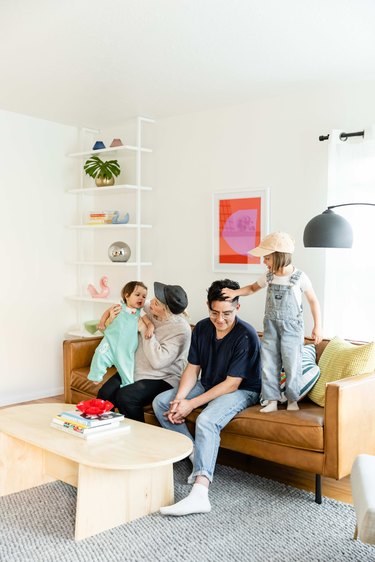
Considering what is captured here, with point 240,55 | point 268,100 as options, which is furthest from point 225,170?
point 240,55

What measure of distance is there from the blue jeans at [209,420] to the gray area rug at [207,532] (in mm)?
→ 194

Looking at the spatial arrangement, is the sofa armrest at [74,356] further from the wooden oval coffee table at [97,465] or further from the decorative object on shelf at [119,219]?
the decorative object on shelf at [119,219]

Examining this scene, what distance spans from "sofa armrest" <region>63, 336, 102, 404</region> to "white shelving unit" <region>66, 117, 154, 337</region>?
→ 0.86 meters

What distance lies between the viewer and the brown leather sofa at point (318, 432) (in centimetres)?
292

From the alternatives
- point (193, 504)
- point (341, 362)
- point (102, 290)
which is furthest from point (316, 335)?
point (102, 290)

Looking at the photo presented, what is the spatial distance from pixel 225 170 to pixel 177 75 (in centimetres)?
96

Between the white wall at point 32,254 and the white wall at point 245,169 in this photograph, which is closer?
the white wall at point 245,169

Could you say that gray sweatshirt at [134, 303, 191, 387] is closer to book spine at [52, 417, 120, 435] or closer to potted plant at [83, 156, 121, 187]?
book spine at [52, 417, 120, 435]

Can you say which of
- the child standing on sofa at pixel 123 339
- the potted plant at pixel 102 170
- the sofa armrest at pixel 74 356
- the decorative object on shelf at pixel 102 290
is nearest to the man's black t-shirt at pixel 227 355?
the child standing on sofa at pixel 123 339

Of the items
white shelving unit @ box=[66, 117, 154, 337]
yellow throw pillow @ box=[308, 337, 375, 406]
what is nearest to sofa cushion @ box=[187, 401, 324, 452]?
yellow throw pillow @ box=[308, 337, 375, 406]

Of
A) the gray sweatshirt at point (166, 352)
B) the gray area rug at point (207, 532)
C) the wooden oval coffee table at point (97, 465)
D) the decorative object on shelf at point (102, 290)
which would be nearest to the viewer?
A: the gray area rug at point (207, 532)

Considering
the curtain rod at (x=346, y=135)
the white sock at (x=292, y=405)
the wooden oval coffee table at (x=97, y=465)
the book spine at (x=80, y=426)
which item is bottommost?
the wooden oval coffee table at (x=97, y=465)

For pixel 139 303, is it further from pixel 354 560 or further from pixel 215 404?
pixel 354 560

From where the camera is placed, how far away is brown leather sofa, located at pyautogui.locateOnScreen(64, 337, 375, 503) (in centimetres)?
292
